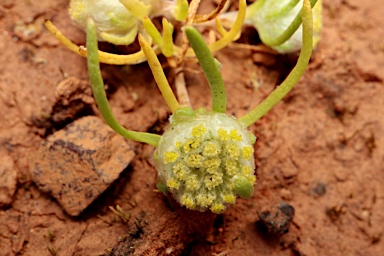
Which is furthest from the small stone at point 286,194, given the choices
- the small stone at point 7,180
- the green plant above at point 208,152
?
the small stone at point 7,180

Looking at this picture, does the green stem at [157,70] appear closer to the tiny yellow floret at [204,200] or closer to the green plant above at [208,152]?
the green plant above at [208,152]

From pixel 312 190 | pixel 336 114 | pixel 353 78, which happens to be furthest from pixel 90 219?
pixel 353 78

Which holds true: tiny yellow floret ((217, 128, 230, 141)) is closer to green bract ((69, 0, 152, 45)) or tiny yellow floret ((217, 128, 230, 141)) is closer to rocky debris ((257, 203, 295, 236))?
rocky debris ((257, 203, 295, 236))

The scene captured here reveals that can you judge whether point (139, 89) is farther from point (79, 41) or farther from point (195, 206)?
point (195, 206)

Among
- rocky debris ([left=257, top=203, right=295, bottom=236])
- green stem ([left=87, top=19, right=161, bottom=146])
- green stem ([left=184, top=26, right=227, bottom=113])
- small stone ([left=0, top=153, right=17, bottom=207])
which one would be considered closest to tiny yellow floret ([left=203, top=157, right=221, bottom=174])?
green stem ([left=184, top=26, right=227, bottom=113])

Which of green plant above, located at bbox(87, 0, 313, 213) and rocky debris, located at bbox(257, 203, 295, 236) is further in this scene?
rocky debris, located at bbox(257, 203, 295, 236)
